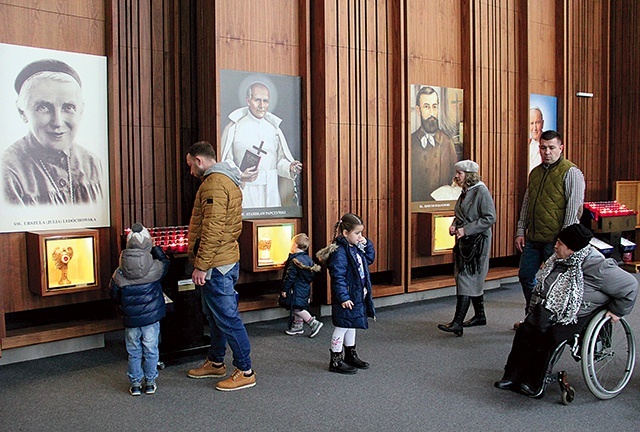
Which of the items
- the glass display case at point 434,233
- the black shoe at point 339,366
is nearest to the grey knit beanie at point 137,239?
the black shoe at point 339,366

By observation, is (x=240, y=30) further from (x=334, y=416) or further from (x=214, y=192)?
(x=334, y=416)

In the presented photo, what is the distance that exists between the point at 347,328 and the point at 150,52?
3.24 metres

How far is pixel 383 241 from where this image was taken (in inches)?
276

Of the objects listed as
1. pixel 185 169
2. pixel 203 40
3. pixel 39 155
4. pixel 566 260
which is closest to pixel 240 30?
pixel 203 40

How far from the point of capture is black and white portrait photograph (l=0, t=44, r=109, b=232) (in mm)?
4910

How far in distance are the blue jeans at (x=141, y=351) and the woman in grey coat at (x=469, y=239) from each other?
264cm

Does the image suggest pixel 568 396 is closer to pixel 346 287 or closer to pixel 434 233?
pixel 346 287

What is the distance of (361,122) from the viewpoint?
670cm

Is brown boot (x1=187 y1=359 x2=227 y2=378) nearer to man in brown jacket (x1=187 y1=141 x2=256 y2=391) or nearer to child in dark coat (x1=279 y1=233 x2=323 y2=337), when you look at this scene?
man in brown jacket (x1=187 y1=141 x2=256 y2=391)

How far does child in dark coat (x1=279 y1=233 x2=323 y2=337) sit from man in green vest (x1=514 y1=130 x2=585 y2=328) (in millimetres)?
1895

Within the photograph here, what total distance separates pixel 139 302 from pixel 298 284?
5.92 feet

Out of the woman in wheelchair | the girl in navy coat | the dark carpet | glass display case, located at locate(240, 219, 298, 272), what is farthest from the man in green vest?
glass display case, located at locate(240, 219, 298, 272)

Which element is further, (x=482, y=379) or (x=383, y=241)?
(x=383, y=241)

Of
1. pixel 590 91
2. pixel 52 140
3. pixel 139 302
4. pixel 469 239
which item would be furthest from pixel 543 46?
pixel 139 302
